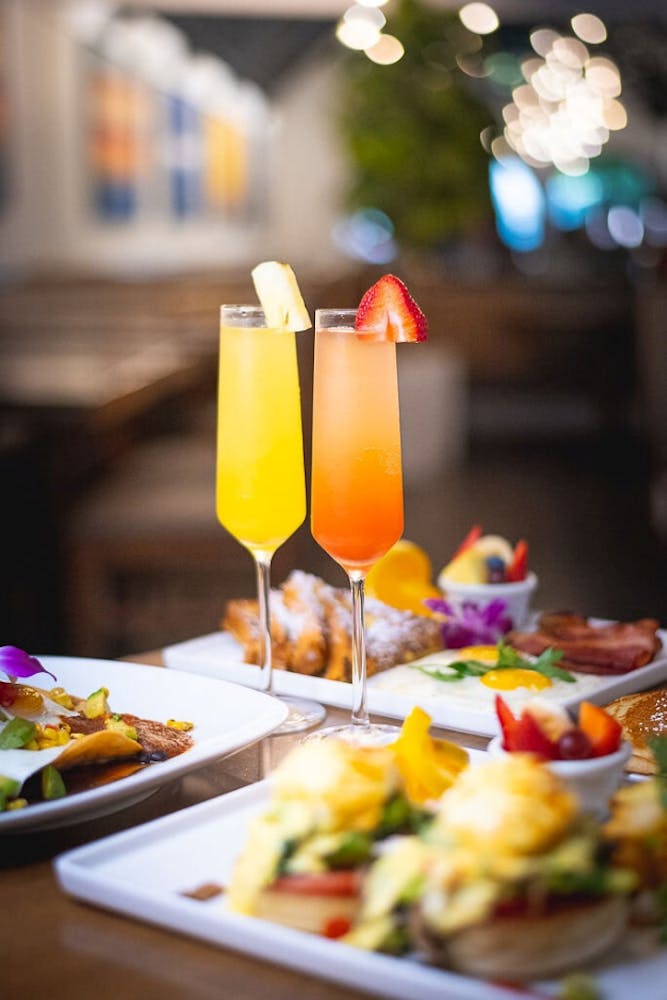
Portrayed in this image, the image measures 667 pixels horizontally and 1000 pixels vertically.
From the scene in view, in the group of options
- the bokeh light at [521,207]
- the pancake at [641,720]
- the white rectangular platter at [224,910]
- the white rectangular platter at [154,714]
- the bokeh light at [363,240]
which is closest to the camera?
the white rectangular platter at [224,910]

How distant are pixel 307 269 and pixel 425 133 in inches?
68.6

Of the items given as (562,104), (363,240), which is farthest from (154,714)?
(363,240)

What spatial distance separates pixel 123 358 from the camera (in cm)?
504

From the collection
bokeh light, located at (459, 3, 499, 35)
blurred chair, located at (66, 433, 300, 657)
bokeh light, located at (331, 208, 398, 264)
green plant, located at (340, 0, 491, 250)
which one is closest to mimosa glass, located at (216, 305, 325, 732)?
blurred chair, located at (66, 433, 300, 657)

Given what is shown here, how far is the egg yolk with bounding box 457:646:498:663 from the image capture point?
5.22ft

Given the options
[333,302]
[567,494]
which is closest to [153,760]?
[333,302]

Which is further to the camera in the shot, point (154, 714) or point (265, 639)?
point (265, 639)

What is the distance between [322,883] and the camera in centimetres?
84

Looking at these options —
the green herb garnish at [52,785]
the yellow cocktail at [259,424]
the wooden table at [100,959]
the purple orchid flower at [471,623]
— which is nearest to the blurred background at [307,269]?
the purple orchid flower at [471,623]

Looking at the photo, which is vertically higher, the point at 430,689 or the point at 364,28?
the point at 364,28

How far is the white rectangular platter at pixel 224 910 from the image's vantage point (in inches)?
31.5

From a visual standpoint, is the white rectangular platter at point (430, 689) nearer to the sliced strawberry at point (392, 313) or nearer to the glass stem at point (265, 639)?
the glass stem at point (265, 639)

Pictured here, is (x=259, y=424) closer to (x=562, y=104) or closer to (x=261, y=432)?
(x=261, y=432)

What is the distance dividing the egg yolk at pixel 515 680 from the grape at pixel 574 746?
1.60 feet
